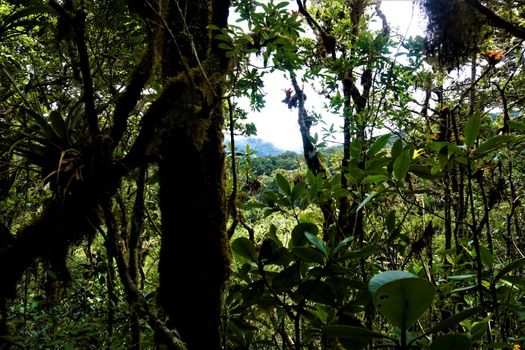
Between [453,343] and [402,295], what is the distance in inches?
7.0

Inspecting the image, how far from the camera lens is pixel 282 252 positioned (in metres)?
1.03

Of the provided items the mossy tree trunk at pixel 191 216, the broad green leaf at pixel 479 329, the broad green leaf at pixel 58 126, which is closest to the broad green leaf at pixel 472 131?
the broad green leaf at pixel 479 329

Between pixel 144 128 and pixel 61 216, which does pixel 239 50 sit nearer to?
pixel 144 128

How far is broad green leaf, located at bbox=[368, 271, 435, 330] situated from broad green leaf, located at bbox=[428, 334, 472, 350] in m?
0.11

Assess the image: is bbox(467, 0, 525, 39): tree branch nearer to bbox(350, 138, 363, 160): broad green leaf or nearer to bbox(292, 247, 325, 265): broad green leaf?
bbox(350, 138, 363, 160): broad green leaf

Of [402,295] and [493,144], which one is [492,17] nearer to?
[493,144]

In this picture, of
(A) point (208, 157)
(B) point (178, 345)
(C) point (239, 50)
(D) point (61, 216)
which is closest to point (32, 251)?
(D) point (61, 216)

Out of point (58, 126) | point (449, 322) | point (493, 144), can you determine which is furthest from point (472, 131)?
point (58, 126)

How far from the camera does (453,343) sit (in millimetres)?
544

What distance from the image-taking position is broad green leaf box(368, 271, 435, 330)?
0.46 meters

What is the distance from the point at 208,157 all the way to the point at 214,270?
445 millimetres

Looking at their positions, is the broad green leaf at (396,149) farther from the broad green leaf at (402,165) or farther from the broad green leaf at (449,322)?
the broad green leaf at (449,322)

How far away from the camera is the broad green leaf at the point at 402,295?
462 mm

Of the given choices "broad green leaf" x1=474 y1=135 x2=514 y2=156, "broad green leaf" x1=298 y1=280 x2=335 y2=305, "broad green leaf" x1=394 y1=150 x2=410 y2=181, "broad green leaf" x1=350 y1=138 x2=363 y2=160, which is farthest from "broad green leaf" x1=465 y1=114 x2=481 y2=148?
"broad green leaf" x1=298 y1=280 x2=335 y2=305
